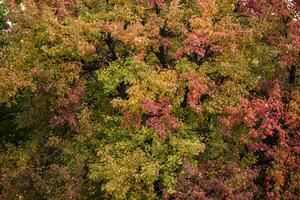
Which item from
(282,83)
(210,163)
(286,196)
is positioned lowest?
(286,196)

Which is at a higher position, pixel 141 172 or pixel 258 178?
pixel 141 172

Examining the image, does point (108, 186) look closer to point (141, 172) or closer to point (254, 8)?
point (141, 172)

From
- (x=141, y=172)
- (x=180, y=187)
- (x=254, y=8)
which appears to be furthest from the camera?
(x=254, y=8)

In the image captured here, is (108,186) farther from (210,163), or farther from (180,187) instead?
(210,163)

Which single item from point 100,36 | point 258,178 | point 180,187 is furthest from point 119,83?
point 258,178

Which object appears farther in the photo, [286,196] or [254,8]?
[254,8]

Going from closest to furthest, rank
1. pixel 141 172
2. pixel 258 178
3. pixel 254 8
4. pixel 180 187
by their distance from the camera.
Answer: pixel 180 187 < pixel 141 172 < pixel 258 178 < pixel 254 8

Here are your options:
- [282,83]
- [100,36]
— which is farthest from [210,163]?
[100,36]
